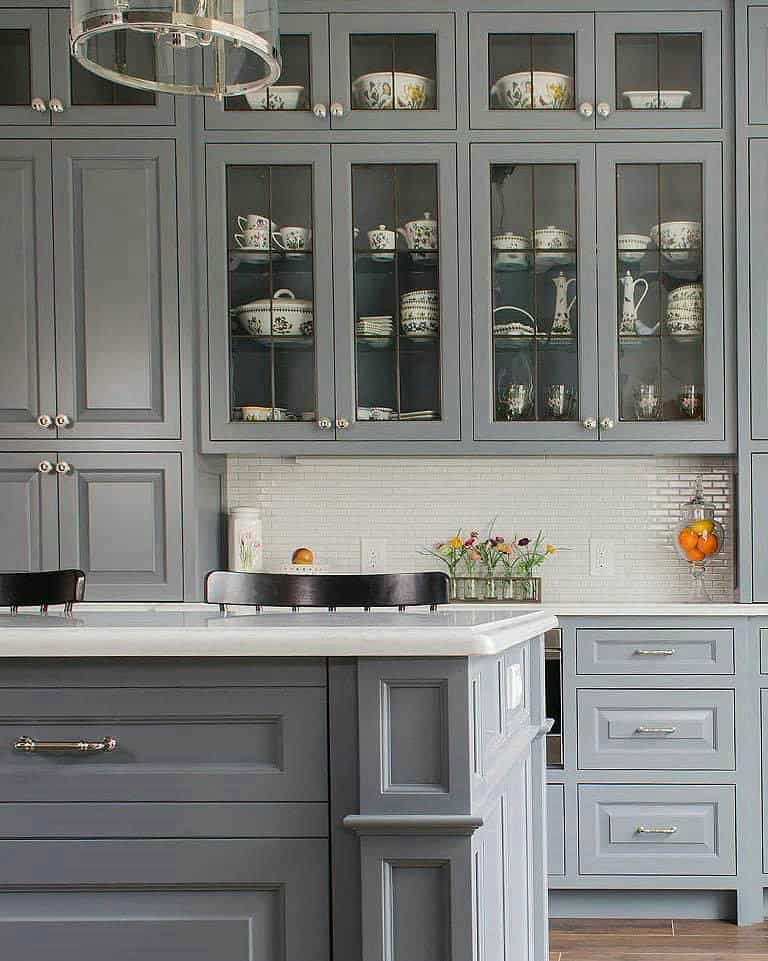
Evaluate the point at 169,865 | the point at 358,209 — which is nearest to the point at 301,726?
the point at 169,865

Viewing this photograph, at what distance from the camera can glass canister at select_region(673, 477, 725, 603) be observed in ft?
11.2

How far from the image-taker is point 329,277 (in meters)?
3.30

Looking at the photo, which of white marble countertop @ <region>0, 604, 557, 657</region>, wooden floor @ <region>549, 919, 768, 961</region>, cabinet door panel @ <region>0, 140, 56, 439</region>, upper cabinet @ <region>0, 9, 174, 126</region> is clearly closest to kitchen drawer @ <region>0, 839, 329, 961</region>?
white marble countertop @ <region>0, 604, 557, 657</region>

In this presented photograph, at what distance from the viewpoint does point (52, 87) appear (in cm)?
325

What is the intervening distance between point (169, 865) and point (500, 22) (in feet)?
9.37

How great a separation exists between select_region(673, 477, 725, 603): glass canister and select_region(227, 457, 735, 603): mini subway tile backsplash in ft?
0.10

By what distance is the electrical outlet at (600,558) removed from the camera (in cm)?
358

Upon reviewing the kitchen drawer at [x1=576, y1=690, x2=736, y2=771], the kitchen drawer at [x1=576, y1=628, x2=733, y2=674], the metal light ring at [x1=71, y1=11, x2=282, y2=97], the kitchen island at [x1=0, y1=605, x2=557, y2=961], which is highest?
the metal light ring at [x1=71, y1=11, x2=282, y2=97]

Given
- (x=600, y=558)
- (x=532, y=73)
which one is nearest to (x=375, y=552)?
(x=600, y=558)

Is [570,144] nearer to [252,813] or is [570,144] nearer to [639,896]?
[639,896]

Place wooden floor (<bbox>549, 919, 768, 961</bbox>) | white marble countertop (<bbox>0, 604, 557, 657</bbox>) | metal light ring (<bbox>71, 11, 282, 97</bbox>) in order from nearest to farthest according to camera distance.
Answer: white marble countertop (<bbox>0, 604, 557, 657</bbox>)
metal light ring (<bbox>71, 11, 282, 97</bbox>)
wooden floor (<bbox>549, 919, 768, 961</bbox>)

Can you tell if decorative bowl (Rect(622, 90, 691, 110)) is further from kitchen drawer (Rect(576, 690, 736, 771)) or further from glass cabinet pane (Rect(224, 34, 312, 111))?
kitchen drawer (Rect(576, 690, 736, 771))

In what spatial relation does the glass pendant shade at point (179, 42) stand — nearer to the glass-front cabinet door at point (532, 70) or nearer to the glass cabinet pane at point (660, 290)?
the glass-front cabinet door at point (532, 70)

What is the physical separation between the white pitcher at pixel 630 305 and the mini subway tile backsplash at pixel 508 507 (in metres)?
0.51
